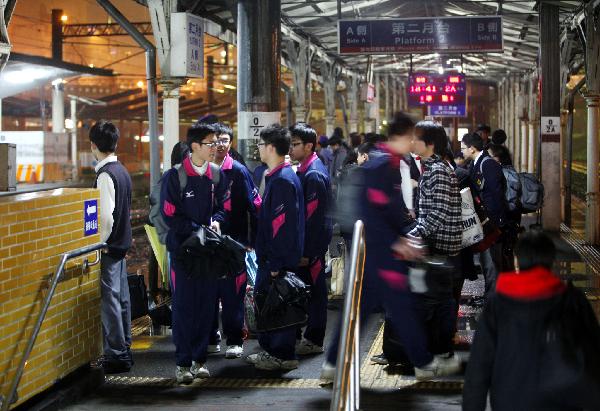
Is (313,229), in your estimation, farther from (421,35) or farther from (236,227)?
(421,35)

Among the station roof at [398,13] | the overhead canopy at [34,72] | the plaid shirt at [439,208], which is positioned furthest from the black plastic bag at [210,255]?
the overhead canopy at [34,72]

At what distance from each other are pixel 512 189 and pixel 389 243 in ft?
16.7

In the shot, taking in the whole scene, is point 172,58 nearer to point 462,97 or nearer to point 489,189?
point 489,189

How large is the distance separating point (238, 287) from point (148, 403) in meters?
1.66

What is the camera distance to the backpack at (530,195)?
11.2 meters

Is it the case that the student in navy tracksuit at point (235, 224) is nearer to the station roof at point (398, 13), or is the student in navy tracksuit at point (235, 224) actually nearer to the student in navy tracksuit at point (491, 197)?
the student in navy tracksuit at point (491, 197)

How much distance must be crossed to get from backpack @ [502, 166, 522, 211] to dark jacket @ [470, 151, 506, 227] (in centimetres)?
100

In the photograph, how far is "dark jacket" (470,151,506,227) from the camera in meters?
9.81

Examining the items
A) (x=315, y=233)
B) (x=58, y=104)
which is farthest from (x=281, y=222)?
(x=58, y=104)

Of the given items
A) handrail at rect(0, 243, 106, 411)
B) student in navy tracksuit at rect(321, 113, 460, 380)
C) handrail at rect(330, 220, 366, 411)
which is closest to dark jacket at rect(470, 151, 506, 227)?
student in navy tracksuit at rect(321, 113, 460, 380)

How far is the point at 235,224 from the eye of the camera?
7.98 meters

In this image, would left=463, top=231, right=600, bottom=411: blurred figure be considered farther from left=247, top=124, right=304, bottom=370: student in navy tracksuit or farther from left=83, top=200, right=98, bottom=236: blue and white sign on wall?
left=83, top=200, right=98, bottom=236: blue and white sign on wall

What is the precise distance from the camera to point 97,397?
6742 millimetres

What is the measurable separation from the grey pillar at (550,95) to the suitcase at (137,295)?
10621 mm
